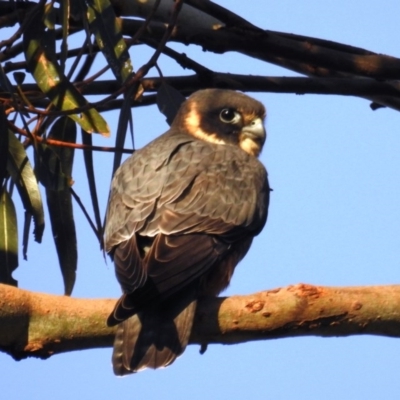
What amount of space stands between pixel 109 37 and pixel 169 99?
0.64m

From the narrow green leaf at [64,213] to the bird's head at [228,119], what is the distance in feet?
2.22

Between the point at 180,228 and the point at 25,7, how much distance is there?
1.62 meters

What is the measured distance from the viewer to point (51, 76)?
161 inches

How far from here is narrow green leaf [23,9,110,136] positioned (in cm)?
401

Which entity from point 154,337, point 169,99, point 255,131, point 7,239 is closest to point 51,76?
point 7,239

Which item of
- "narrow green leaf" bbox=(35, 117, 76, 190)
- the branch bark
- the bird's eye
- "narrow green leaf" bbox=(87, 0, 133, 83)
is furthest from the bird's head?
the branch bark

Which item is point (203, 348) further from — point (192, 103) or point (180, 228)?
point (192, 103)

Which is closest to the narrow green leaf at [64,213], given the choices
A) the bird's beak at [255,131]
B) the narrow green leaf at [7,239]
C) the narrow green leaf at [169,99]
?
the narrow green leaf at [7,239]

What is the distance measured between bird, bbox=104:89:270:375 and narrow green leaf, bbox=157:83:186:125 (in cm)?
13

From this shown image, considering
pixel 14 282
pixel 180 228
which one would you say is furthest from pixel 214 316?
pixel 14 282

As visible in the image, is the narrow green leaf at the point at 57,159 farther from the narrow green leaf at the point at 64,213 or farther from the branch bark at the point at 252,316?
the branch bark at the point at 252,316

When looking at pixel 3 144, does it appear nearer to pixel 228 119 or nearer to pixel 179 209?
pixel 179 209

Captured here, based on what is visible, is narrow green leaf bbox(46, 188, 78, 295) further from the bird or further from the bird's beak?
the bird's beak

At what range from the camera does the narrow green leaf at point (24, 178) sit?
4.18 m
